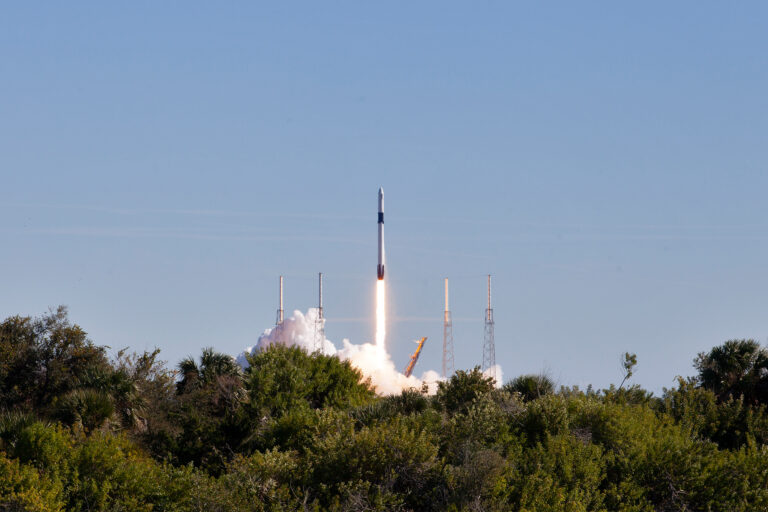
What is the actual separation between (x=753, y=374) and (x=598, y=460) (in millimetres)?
16389

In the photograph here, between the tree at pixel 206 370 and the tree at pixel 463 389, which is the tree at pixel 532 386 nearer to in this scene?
the tree at pixel 463 389

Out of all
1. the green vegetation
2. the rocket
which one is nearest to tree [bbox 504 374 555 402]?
the green vegetation

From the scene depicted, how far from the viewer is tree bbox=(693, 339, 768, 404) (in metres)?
41.7

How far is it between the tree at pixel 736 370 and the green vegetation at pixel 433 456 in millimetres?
196

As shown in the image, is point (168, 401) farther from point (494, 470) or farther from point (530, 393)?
point (494, 470)

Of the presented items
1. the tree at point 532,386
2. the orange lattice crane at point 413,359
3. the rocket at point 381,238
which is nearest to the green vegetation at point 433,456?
the tree at point 532,386

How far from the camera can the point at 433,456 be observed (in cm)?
2739

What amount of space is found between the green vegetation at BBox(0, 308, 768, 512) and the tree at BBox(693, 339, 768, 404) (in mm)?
196

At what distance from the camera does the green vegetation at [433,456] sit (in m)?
26.5

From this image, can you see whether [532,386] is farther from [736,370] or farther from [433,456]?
[433,456]

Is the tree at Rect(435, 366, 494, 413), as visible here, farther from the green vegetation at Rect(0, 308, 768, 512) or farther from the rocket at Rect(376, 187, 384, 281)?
the rocket at Rect(376, 187, 384, 281)

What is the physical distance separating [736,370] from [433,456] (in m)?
19.7

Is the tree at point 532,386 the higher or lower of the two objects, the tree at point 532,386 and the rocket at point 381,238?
the lower

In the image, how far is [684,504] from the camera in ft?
91.6
